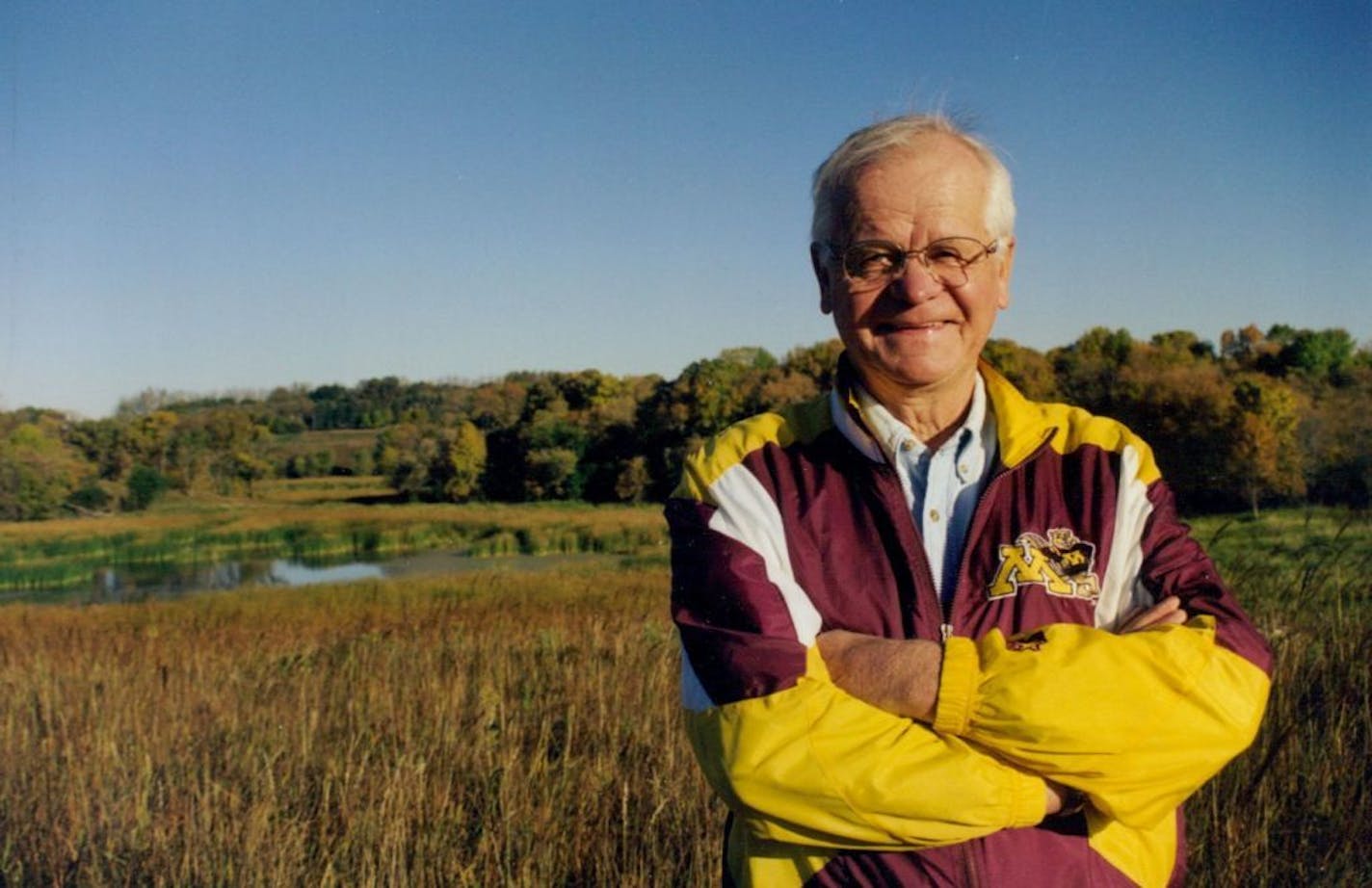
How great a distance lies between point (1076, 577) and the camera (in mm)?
1691

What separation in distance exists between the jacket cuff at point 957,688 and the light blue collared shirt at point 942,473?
16 cm

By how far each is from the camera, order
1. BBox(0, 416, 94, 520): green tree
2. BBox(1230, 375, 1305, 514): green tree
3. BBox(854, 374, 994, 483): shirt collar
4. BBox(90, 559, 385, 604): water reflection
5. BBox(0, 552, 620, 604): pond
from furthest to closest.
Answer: BBox(0, 416, 94, 520): green tree
BBox(90, 559, 385, 604): water reflection
BBox(0, 552, 620, 604): pond
BBox(1230, 375, 1305, 514): green tree
BBox(854, 374, 994, 483): shirt collar

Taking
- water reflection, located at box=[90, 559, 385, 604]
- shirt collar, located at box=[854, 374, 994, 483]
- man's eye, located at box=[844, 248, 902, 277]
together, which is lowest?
water reflection, located at box=[90, 559, 385, 604]

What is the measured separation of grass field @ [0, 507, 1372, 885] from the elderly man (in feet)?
5.60

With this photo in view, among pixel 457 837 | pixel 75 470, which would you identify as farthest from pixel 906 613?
pixel 75 470

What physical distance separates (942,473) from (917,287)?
33cm

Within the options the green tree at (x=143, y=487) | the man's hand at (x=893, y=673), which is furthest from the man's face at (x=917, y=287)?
the green tree at (x=143, y=487)

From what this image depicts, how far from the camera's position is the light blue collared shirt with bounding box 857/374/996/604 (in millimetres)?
1706

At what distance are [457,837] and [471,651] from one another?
350cm

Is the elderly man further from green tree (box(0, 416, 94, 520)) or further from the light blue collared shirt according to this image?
green tree (box(0, 416, 94, 520))

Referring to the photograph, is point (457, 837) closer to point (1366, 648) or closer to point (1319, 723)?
point (1319, 723)

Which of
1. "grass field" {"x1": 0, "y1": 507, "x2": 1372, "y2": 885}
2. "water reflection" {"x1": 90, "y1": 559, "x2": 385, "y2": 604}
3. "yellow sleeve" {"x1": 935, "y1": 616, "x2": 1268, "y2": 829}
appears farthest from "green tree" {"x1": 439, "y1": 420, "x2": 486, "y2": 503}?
"yellow sleeve" {"x1": 935, "y1": 616, "x2": 1268, "y2": 829}

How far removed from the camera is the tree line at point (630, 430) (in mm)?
19594

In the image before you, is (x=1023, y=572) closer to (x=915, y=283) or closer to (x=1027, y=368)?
(x=915, y=283)
